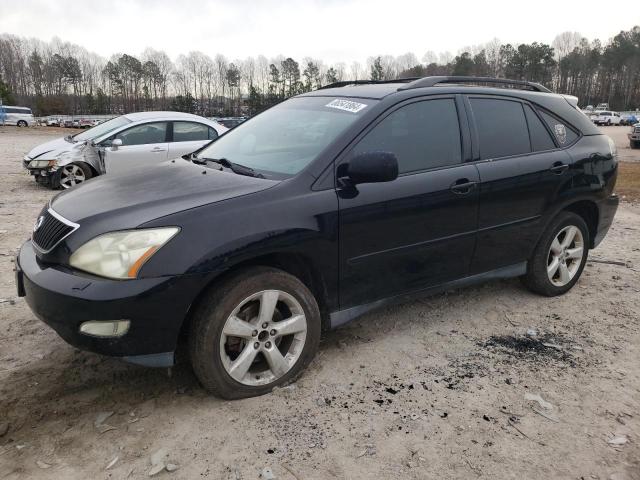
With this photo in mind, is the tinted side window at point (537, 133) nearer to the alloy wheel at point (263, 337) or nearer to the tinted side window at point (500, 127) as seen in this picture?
the tinted side window at point (500, 127)

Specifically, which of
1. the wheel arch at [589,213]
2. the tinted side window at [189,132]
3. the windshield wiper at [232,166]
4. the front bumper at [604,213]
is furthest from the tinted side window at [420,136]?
the tinted side window at [189,132]

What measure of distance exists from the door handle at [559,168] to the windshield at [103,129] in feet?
24.8

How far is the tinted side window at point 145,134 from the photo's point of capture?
8969 mm

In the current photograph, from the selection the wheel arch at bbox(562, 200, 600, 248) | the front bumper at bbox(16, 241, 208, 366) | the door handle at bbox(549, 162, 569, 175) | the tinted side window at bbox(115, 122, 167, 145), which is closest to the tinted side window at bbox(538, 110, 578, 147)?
the door handle at bbox(549, 162, 569, 175)

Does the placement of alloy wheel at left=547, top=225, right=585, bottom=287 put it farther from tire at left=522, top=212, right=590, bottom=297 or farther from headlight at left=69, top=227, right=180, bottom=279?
headlight at left=69, top=227, right=180, bottom=279

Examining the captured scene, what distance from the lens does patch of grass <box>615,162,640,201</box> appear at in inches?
398

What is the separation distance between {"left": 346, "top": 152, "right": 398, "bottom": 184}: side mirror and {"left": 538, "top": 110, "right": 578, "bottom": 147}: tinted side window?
2029mm

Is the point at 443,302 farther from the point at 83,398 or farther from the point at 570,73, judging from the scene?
the point at 570,73

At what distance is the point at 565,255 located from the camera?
14.8 feet

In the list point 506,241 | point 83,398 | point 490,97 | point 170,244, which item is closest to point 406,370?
point 506,241

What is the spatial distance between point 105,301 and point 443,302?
9.38ft

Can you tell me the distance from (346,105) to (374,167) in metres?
0.77

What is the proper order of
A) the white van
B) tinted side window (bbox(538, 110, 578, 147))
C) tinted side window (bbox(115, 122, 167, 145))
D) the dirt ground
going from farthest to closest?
1. the white van
2. tinted side window (bbox(115, 122, 167, 145))
3. tinted side window (bbox(538, 110, 578, 147))
4. the dirt ground

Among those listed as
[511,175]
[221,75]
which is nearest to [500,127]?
[511,175]
